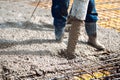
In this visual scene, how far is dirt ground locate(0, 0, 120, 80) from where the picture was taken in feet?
11.6

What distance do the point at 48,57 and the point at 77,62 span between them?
388 millimetres

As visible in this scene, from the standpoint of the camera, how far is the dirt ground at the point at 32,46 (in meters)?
3.53

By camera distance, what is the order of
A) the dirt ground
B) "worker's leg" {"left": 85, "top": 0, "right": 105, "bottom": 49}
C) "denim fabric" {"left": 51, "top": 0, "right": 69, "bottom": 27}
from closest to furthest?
the dirt ground, "denim fabric" {"left": 51, "top": 0, "right": 69, "bottom": 27}, "worker's leg" {"left": 85, "top": 0, "right": 105, "bottom": 49}

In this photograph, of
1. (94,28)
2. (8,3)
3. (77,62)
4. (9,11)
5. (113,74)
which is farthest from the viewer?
(8,3)

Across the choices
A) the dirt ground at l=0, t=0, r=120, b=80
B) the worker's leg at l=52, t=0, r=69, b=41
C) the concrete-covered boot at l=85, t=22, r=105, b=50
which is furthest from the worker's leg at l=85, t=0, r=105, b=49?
the worker's leg at l=52, t=0, r=69, b=41

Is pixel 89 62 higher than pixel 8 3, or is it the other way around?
pixel 8 3

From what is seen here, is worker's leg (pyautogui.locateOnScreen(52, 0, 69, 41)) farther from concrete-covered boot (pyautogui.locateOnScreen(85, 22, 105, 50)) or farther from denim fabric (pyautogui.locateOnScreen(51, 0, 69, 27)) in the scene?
concrete-covered boot (pyautogui.locateOnScreen(85, 22, 105, 50))

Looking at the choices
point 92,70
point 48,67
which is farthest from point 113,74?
point 48,67

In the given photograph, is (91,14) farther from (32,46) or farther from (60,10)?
(32,46)

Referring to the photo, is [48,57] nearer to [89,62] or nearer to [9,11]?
[89,62]

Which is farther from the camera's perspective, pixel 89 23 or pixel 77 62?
pixel 89 23

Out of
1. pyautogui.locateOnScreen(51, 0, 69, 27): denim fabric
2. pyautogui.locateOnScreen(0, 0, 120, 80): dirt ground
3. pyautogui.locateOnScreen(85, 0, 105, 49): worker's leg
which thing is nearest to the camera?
pyautogui.locateOnScreen(0, 0, 120, 80): dirt ground

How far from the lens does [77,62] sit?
3830 mm

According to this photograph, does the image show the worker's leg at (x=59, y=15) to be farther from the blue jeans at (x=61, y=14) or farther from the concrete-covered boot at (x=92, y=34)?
the concrete-covered boot at (x=92, y=34)
